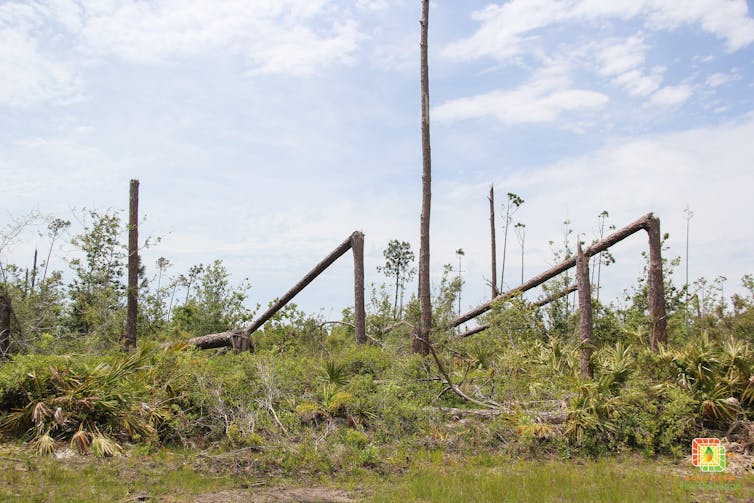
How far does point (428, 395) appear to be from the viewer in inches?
474

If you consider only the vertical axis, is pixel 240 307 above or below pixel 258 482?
above

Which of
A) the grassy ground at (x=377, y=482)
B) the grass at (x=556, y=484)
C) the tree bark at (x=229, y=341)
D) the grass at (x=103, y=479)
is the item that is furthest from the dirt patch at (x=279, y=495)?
the tree bark at (x=229, y=341)

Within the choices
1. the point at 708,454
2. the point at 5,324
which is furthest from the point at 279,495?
the point at 5,324

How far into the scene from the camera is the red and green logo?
9.30 m

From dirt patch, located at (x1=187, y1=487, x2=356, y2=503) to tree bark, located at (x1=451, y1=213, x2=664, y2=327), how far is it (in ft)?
32.2

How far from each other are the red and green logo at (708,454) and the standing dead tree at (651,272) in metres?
4.05

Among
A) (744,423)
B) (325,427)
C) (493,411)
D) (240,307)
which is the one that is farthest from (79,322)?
(744,423)

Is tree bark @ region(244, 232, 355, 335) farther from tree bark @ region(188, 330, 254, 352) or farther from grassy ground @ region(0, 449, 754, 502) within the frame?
grassy ground @ region(0, 449, 754, 502)

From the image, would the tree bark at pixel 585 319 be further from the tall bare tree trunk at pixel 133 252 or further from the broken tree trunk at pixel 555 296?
the tall bare tree trunk at pixel 133 252

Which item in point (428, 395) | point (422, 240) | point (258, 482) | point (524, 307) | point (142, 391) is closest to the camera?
point (258, 482)

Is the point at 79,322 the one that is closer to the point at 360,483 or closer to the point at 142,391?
the point at 142,391

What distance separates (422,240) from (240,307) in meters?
7.28

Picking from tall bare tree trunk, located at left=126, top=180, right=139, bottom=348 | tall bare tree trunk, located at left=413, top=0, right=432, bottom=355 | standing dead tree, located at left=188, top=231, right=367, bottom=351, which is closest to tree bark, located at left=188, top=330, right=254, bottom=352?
standing dead tree, located at left=188, top=231, right=367, bottom=351

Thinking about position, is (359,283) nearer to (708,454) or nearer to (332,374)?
(332,374)
